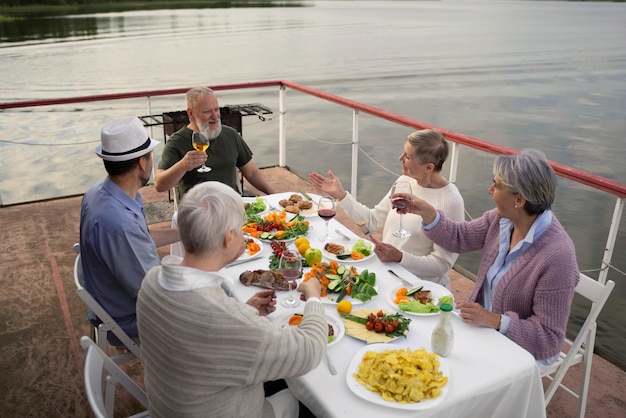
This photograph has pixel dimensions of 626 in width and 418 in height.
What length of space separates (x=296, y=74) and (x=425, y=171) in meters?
26.5

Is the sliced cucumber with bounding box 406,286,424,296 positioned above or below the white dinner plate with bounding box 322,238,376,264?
above

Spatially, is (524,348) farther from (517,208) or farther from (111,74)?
(111,74)

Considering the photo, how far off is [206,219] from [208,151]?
7.18 feet

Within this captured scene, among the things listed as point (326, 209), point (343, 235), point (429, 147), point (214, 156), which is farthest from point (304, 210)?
point (214, 156)

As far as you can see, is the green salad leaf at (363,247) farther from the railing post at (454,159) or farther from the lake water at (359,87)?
the lake water at (359,87)

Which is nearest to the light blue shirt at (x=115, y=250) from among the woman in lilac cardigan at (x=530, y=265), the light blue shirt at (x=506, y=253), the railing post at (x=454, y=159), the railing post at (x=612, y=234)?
the woman in lilac cardigan at (x=530, y=265)

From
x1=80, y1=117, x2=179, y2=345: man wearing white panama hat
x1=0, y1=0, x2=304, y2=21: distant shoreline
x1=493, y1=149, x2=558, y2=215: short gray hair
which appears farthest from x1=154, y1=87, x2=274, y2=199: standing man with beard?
x1=0, y1=0, x2=304, y2=21: distant shoreline

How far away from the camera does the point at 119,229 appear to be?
6.95 feet

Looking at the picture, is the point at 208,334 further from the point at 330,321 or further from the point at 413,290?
the point at 413,290

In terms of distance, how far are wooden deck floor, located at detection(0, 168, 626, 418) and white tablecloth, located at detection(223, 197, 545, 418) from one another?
98cm

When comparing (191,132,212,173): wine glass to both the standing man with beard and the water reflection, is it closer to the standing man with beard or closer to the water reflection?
the standing man with beard

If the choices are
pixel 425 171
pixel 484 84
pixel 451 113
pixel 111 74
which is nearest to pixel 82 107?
pixel 111 74

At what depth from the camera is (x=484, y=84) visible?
2753 cm

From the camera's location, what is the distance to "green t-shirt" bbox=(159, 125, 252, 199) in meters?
3.53
